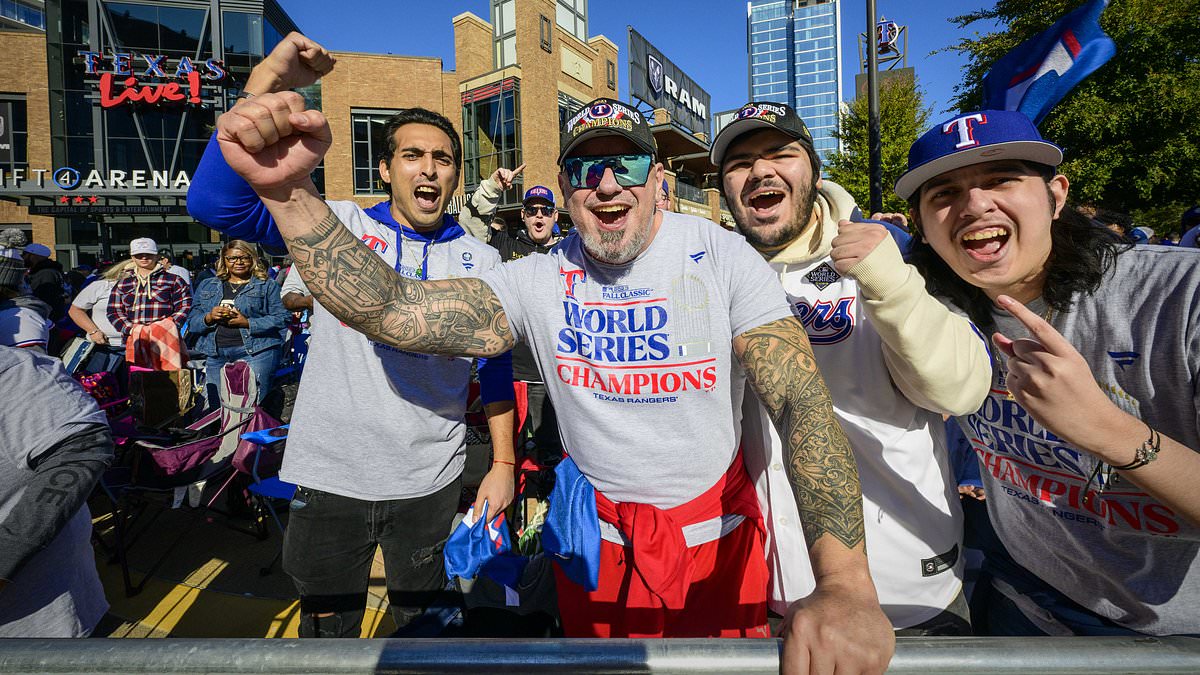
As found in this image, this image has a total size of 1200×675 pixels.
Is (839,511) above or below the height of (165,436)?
above

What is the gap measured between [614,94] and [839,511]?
32906 millimetres

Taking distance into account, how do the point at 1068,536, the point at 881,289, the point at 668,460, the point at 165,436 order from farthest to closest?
the point at 165,436, the point at 668,460, the point at 1068,536, the point at 881,289

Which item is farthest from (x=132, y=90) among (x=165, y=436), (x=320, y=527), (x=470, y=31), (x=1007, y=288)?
(x=1007, y=288)

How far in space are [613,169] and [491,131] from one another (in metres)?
25.5

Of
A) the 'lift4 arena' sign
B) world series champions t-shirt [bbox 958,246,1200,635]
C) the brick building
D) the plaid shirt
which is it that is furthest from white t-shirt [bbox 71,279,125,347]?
the 'lift4 arena' sign

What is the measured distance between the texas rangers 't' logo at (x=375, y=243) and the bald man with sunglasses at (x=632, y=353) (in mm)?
657

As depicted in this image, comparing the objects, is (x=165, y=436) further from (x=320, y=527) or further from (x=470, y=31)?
(x=470, y=31)

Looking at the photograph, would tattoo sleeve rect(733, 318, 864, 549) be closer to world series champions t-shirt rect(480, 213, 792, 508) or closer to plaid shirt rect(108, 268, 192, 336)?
world series champions t-shirt rect(480, 213, 792, 508)

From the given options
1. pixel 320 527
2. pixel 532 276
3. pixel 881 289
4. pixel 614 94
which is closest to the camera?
pixel 881 289

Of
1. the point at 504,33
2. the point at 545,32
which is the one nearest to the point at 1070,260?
the point at 545,32

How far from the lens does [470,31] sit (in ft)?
83.3

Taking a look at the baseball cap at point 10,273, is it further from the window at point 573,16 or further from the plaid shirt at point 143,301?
the window at point 573,16

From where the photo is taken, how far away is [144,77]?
2427cm

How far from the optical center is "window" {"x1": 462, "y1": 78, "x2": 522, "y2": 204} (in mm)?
24859
